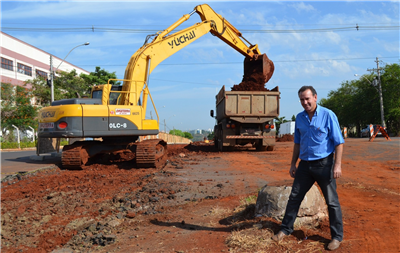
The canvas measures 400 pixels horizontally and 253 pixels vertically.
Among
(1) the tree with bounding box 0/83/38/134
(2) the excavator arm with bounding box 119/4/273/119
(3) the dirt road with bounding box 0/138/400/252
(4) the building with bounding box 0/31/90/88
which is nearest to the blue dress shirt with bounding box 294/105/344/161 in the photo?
(3) the dirt road with bounding box 0/138/400/252

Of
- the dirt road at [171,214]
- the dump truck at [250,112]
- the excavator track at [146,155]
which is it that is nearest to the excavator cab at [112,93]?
the excavator track at [146,155]

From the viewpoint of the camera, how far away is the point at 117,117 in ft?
34.3

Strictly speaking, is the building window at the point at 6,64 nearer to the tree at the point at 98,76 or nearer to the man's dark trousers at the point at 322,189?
the tree at the point at 98,76

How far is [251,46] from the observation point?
1811cm

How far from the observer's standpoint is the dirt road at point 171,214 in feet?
13.6

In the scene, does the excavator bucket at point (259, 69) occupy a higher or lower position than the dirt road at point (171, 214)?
higher

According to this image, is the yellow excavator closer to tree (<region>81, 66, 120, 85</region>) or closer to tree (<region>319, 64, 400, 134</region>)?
tree (<region>81, 66, 120, 85</region>)

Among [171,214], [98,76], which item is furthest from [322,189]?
[98,76]

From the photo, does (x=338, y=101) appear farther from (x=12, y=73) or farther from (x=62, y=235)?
(x=62, y=235)

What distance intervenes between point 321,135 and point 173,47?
414 inches

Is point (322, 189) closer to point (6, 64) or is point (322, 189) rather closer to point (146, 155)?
point (146, 155)

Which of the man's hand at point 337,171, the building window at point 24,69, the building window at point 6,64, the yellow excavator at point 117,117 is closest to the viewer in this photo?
the man's hand at point 337,171

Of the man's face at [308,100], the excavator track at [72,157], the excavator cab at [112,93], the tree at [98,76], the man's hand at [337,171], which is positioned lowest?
the excavator track at [72,157]

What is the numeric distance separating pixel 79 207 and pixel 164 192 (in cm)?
170
